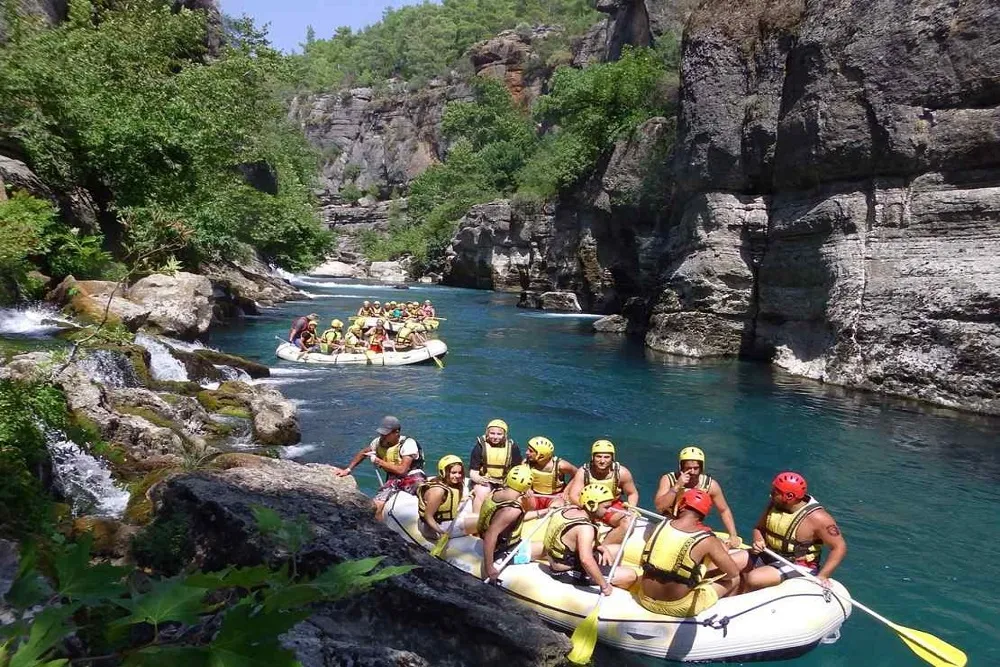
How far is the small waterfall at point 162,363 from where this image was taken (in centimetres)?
1289

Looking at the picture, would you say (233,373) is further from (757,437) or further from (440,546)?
(757,437)

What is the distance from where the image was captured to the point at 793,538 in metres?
6.28

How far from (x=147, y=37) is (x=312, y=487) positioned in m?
20.6

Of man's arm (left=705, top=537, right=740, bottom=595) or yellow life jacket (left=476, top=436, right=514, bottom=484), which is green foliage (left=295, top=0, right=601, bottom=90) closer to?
yellow life jacket (left=476, top=436, right=514, bottom=484)

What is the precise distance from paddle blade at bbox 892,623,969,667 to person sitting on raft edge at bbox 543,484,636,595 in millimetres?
2138

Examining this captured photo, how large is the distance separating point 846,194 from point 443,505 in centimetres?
1350

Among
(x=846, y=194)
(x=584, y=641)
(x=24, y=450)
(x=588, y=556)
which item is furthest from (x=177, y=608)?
(x=846, y=194)

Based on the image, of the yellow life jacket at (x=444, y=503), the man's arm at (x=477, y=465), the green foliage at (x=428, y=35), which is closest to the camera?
the yellow life jacket at (x=444, y=503)

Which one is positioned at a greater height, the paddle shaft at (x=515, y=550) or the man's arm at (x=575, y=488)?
the man's arm at (x=575, y=488)

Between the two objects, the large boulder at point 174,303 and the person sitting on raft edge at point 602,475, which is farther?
the large boulder at point 174,303

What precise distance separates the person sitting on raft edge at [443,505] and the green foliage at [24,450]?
3077mm

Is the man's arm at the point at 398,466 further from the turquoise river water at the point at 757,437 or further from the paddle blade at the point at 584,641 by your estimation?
the paddle blade at the point at 584,641

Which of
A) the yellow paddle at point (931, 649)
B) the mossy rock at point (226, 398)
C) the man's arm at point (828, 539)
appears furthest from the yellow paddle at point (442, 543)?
the mossy rock at point (226, 398)

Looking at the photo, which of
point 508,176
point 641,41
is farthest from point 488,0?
point 641,41
